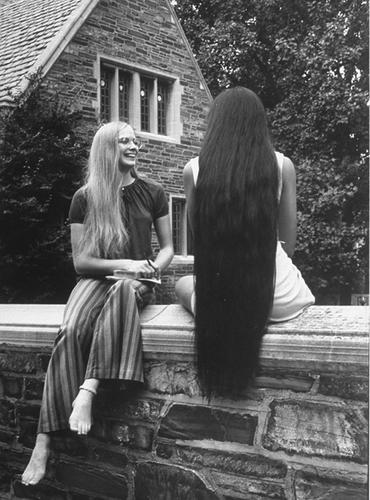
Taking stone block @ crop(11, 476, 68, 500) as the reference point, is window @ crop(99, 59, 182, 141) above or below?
above

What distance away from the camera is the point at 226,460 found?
2654 millimetres

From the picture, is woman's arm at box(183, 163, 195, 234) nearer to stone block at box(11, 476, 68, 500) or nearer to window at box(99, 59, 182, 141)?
stone block at box(11, 476, 68, 500)

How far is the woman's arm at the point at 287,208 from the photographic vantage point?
102 inches

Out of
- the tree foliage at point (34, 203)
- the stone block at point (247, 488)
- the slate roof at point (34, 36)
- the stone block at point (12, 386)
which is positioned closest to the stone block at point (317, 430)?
the stone block at point (247, 488)

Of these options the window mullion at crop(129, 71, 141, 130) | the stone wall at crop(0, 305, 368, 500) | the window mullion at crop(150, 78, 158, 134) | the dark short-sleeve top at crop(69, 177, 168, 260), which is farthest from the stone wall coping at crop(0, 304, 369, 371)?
the window mullion at crop(150, 78, 158, 134)

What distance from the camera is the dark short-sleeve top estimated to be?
3152 millimetres

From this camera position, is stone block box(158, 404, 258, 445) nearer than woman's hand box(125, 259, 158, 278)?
Yes

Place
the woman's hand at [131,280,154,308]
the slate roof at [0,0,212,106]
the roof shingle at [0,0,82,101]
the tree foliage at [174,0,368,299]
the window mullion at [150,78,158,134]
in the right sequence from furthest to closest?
1. the tree foliage at [174,0,368,299]
2. the window mullion at [150,78,158,134]
3. the roof shingle at [0,0,82,101]
4. the slate roof at [0,0,212,106]
5. the woman's hand at [131,280,154,308]

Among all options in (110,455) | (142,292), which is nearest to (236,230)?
(142,292)

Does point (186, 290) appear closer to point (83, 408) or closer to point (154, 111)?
point (83, 408)

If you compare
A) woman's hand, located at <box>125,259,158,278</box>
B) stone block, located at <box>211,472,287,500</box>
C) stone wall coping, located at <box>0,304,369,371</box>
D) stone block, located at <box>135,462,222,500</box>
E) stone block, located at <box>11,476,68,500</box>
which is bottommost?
stone block, located at <box>11,476,68,500</box>

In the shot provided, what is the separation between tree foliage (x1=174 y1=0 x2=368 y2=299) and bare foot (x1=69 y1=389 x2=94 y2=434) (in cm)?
1297

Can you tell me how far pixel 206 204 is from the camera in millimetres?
2520

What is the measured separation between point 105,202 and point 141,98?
11.9 meters
